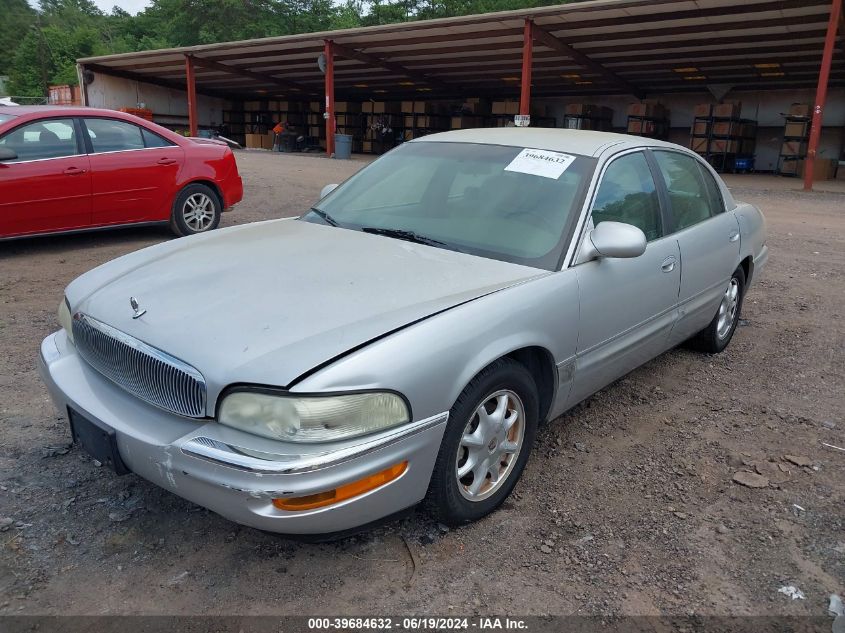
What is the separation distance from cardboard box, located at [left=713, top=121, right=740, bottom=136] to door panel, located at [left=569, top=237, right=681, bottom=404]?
20219 millimetres

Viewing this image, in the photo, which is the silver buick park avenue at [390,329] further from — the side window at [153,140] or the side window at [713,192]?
the side window at [153,140]

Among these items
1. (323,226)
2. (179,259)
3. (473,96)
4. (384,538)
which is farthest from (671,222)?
(473,96)

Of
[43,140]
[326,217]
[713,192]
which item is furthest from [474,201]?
[43,140]

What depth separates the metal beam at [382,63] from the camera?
70.4 ft

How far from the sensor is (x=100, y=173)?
22.1 ft

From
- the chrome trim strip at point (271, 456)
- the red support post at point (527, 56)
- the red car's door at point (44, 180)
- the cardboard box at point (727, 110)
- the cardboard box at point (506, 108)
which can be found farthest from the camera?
the cardboard box at point (506, 108)

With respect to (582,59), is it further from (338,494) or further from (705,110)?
(338,494)

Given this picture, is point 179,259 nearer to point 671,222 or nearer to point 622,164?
point 622,164

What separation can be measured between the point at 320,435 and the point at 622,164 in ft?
7.71

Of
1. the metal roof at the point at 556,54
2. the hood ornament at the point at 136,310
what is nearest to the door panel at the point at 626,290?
the hood ornament at the point at 136,310

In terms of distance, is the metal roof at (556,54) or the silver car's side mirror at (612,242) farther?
the metal roof at (556,54)

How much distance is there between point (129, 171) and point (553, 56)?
1631 centimetres

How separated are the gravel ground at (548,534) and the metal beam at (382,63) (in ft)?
64.0

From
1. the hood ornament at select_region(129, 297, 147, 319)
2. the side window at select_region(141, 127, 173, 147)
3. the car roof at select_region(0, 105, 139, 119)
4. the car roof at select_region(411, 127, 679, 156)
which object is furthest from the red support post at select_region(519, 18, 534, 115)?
the hood ornament at select_region(129, 297, 147, 319)
